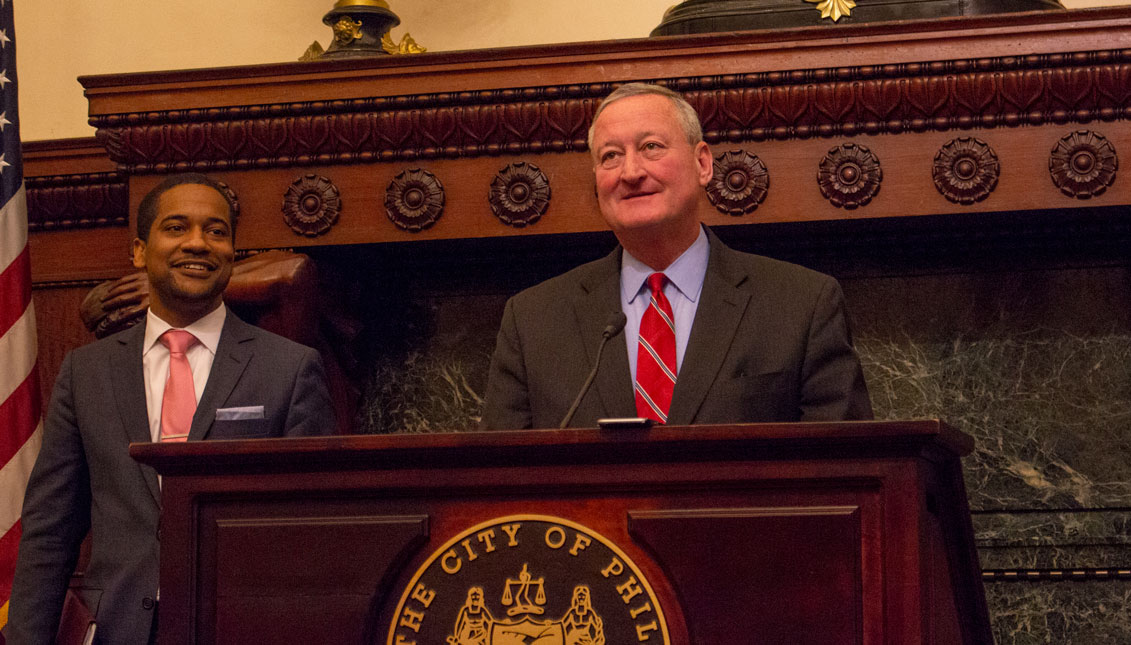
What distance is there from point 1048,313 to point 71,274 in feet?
9.77

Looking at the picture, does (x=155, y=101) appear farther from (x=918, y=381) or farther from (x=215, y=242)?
(x=918, y=381)

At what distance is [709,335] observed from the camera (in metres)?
2.59

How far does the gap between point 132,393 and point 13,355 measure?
41.1 inches

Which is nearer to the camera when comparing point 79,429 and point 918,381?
point 79,429

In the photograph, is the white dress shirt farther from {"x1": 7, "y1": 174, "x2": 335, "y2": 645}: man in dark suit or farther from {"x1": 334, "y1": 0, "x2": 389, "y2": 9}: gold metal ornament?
{"x1": 334, "y1": 0, "x2": 389, "y2": 9}: gold metal ornament

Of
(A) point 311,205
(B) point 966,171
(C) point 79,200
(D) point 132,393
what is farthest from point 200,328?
(B) point 966,171

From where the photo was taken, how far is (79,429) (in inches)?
119

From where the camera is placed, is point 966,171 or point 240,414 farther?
point 966,171

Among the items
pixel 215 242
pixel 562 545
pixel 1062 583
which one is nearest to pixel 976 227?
pixel 1062 583

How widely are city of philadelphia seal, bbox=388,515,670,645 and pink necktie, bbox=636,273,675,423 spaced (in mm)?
585

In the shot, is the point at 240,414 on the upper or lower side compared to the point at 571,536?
upper

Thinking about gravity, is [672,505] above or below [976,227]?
below

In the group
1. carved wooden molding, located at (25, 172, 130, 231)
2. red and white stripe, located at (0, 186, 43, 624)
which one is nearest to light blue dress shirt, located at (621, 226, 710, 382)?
red and white stripe, located at (0, 186, 43, 624)

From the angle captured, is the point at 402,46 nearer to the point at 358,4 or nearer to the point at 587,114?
the point at 358,4
